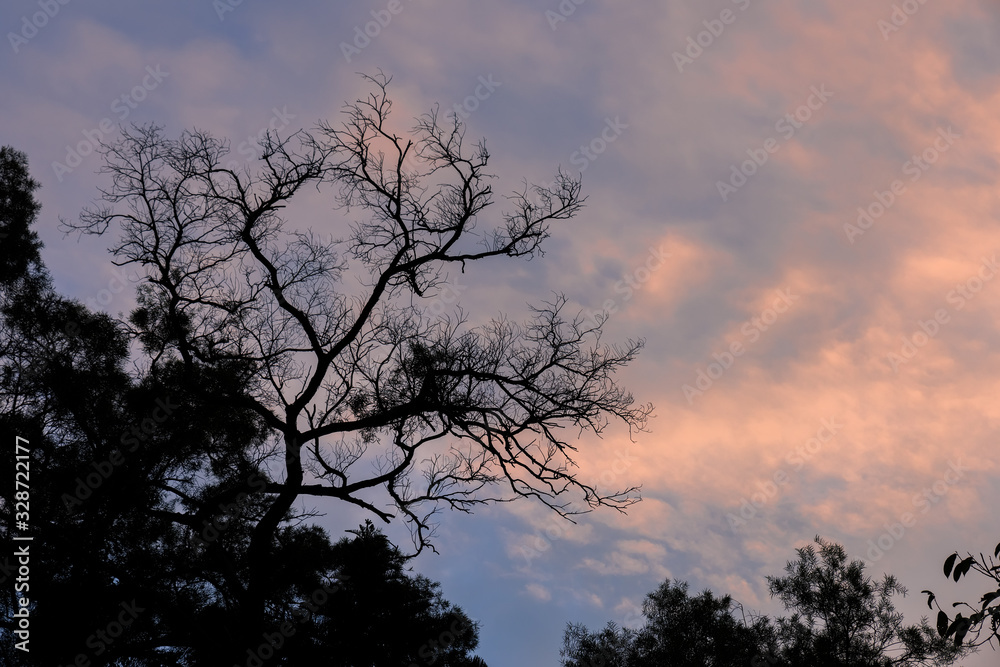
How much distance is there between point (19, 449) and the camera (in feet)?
41.8

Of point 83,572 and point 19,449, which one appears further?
point 19,449

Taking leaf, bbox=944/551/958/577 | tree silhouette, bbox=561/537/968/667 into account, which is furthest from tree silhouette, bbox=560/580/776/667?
leaf, bbox=944/551/958/577

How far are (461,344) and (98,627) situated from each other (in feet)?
25.3

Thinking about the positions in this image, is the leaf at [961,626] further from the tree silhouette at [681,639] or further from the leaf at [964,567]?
the tree silhouette at [681,639]

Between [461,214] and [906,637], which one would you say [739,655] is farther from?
[461,214]

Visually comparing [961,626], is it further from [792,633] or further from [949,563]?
[792,633]

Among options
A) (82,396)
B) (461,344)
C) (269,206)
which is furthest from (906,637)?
(82,396)

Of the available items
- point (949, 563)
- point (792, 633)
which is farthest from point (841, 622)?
point (949, 563)

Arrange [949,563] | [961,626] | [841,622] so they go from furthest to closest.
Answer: [841,622]
[949,563]
[961,626]

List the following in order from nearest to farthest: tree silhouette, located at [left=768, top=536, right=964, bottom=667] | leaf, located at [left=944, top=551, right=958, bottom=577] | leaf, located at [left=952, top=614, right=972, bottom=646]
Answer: leaf, located at [left=952, top=614, right=972, bottom=646] → leaf, located at [left=944, top=551, right=958, bottom=577] → tree silhouette, located at [left=768, top=536, right=964, bottom=667]

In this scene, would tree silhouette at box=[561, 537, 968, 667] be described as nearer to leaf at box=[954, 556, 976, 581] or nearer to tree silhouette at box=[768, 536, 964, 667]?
tree silhouette at box=[768, 536, 964, 667]

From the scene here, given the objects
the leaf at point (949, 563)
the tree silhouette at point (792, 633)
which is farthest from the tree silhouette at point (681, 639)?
the leaf at point (949, 563)

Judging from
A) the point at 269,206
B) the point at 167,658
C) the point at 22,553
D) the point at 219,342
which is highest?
the point at 269,206

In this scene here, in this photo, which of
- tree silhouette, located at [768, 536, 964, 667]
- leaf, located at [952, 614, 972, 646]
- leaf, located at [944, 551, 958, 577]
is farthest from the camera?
tree silhouette, located at [768, 536, 964, 667]
